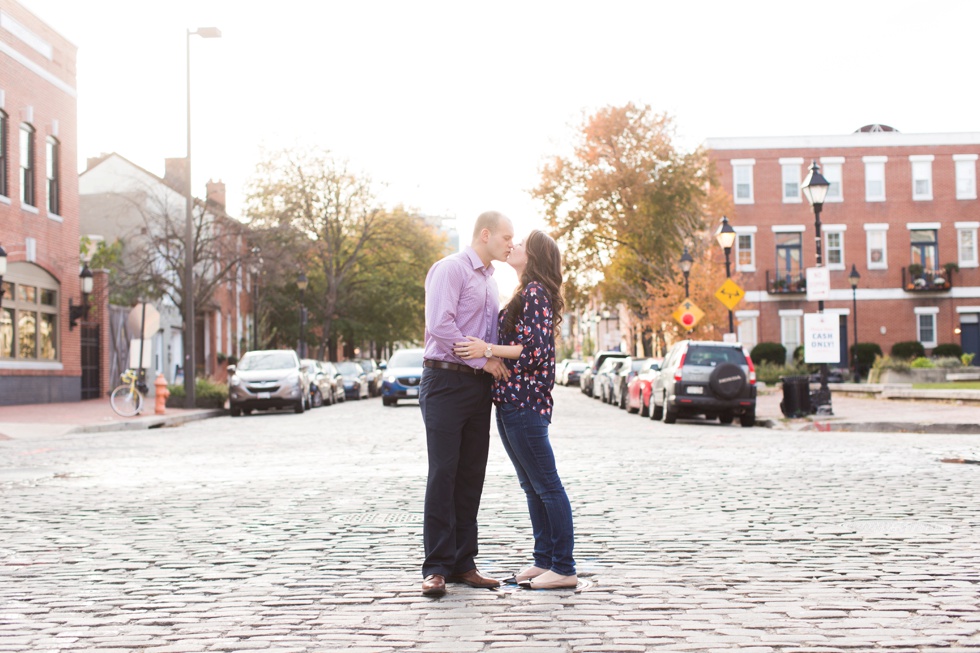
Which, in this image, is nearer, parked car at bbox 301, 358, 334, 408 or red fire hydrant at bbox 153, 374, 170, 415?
red fire hydrant at bbox 153, 374, 170, 415

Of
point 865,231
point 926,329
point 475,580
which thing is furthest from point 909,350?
point 475,580

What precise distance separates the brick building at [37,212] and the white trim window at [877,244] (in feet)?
121

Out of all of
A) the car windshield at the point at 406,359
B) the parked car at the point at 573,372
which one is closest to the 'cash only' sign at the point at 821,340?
the car windshield at the point at 406,359

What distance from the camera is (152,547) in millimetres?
7336

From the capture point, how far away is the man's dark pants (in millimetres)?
5695

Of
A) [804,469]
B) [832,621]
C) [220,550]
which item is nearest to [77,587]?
[220,550]

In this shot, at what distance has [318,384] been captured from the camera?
111ft

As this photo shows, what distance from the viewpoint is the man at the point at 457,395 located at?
5.66m

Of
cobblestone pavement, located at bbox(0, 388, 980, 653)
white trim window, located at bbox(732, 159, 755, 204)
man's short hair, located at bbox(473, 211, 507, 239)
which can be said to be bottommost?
cobblestone pavement, located at bbox(0, 388, 980, 653)

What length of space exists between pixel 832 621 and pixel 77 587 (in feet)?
12.6

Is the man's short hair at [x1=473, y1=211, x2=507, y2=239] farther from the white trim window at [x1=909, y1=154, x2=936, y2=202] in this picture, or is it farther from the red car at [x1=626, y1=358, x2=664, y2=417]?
the white trim window at [x1=909, y1=154, x2=936, y2=202]

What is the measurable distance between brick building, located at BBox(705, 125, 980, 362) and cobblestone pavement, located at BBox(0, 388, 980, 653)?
4218cm

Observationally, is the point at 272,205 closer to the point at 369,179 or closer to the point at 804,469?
the point at 369,179

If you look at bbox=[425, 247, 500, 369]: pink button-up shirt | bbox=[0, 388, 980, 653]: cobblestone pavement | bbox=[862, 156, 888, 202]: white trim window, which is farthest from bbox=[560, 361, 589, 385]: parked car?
bbox=[425, 247, 500, 369]: pink button-up shirt
